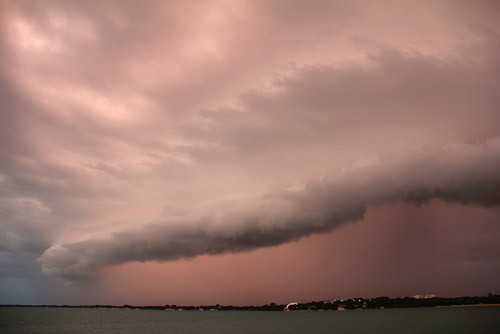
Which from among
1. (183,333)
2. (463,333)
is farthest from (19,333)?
(463,333)

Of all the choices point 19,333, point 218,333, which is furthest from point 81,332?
point 218,333

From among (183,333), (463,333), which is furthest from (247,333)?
(463,333)

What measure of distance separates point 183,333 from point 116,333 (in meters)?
28.0

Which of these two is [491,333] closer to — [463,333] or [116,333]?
[463,333]

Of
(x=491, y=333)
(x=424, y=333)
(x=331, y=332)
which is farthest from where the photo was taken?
(x=331, y=332)

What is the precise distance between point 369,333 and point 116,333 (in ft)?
323

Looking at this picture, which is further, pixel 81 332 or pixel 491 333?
pixel 81 332

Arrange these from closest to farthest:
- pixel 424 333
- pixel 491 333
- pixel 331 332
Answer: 1. pixel 491 333
2. pixel 424 333
3. pixel 331 332

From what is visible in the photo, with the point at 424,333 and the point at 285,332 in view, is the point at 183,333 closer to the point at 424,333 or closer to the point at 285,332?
the point at 285,332

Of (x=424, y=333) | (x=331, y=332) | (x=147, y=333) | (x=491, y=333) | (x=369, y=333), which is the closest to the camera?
(x=491, y=333)

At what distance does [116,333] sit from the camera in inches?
5374

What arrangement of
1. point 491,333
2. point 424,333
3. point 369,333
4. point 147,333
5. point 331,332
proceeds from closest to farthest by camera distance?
point 491,333 < point 424,333 < point 369,333 < point 331,332 < point 147,333

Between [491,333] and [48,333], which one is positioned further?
[48,333]

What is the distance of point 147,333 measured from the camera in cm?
13612
